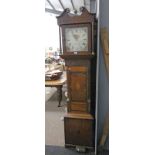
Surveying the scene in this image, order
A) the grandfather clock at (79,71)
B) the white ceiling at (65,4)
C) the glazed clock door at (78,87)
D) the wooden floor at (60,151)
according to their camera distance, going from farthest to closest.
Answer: the white ceiling at (65,4)
the wooden floor at (60,151)
the glazed clock door at (78,87)
the grandfather clock at (79,71)

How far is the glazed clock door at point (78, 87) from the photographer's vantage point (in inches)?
74.0

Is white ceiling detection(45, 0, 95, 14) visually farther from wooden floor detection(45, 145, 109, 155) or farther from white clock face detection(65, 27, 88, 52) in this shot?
wooden floor detection(45, 145, 109, 155)

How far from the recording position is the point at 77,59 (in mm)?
1859

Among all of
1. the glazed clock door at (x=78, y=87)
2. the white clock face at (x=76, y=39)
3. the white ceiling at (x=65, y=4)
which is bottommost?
the glazed clock door at (x=78, y=87)

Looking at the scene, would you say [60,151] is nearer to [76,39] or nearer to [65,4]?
[76,39]

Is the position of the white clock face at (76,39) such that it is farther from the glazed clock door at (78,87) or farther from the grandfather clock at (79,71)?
the glazed clock door at (78,87)

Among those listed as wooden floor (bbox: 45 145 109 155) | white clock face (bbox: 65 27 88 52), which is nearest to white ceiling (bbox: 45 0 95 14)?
white clock face (bbox: 65 27 88 52)

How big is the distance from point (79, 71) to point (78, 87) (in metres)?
0.17

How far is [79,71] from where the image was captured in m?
1.88

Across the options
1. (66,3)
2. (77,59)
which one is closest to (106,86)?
(77,59)

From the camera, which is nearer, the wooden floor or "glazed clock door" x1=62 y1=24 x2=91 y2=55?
"glazed clock door" x1=62 y1=24 x2=91 y2=55

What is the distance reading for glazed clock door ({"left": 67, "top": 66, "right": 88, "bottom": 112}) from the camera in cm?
188

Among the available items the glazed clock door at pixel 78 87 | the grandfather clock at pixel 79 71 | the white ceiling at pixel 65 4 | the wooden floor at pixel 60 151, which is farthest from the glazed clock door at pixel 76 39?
the white ceiling at pixel 65 4
